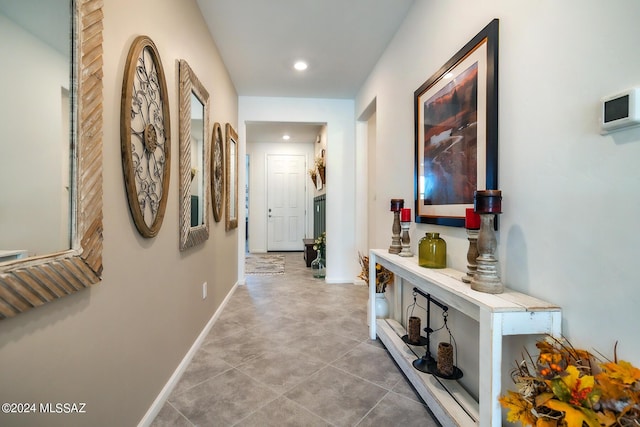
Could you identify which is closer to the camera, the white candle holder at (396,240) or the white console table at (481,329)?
the white console table at (481,329)

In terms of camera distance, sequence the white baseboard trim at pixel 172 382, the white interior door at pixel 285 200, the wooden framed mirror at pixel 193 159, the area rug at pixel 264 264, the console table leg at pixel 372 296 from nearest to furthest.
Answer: the white baseboard trim at pixel 172 382 → the wooden framed mirror at pixel 193 159 → the console table leg at pixel 372 296 → the area rug at pixel 264 264 → the white interior door at pixel 285 200

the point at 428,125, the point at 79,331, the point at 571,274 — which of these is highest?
the point at 428,125

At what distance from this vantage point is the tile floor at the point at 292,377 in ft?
5.01

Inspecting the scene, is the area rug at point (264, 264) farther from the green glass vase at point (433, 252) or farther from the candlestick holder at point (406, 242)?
the green glass vase at point (433, 252)

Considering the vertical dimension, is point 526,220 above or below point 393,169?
below

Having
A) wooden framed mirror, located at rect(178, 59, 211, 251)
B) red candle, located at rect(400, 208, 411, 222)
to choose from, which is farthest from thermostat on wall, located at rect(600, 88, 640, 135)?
wooden framed mirror, located at rect(178, 59, 211, 251)

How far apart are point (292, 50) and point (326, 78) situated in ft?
2.33

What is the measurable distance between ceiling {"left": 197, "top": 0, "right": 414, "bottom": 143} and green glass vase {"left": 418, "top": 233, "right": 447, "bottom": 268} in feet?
5.61

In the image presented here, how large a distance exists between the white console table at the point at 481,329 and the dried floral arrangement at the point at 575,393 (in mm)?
67

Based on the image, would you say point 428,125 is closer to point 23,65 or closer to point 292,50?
point 292,50

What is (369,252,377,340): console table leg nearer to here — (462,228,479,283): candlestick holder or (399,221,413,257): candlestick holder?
(399,221,413,257): candlestick holder

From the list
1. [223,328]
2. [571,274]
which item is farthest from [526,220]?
[223,328]

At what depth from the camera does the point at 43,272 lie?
2.66ft

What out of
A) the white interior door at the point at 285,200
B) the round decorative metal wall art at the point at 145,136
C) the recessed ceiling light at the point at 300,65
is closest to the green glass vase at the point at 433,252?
the round decorative metal wall art at the point at 145,136
